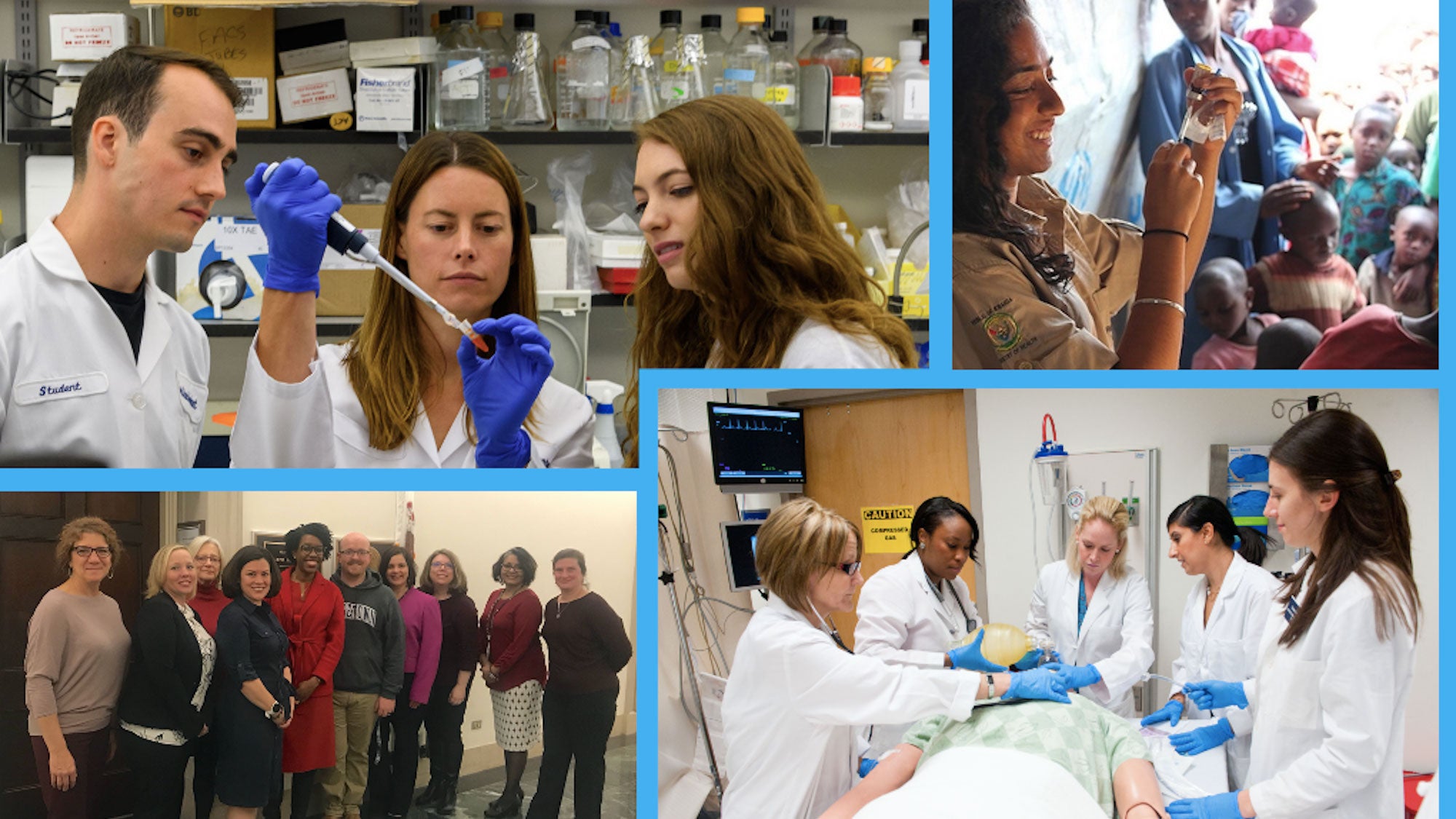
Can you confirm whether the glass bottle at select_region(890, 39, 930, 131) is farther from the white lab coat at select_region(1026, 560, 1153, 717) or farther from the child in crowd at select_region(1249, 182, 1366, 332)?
the white lab coat at select_region(1026, 560, 1153, 717)

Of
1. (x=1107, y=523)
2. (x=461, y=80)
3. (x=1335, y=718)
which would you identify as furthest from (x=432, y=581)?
(x=461, y=80)

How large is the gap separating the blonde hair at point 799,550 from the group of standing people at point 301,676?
224 millimetres

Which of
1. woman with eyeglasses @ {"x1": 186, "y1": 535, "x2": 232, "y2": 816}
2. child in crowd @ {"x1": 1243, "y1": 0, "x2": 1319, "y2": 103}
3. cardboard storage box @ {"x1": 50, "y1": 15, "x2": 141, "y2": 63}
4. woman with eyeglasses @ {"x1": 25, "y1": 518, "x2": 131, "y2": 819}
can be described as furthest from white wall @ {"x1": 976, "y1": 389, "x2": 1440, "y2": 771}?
cardboard storage box @ {"x1": 50, "y1": 15, "x2": 141, "y2": 63}

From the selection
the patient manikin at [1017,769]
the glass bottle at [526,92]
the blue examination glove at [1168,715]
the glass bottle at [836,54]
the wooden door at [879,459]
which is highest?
the glass bottle at [836,54]

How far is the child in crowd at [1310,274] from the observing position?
161 cm

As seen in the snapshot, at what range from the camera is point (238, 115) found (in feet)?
8.96

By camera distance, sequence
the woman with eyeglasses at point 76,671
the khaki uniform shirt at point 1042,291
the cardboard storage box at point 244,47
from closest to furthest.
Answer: the woman with eyeglasses at point 76,671 → the khaki uniform shirt at point 1042,291 → the cardboard storage box at point 244,47

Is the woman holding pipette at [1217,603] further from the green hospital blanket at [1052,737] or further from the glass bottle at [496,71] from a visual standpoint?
the glass bottle at [496,71]

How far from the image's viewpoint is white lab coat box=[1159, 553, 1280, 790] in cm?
147

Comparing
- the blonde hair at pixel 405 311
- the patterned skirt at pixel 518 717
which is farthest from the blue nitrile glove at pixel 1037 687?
the blonde hair at pixel 405 311

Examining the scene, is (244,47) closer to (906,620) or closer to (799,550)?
(799,550)

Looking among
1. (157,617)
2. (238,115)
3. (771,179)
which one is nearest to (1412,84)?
(771,179)

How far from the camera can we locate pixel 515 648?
1.42 meters

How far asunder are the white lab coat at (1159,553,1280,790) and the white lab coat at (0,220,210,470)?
1442 mm
